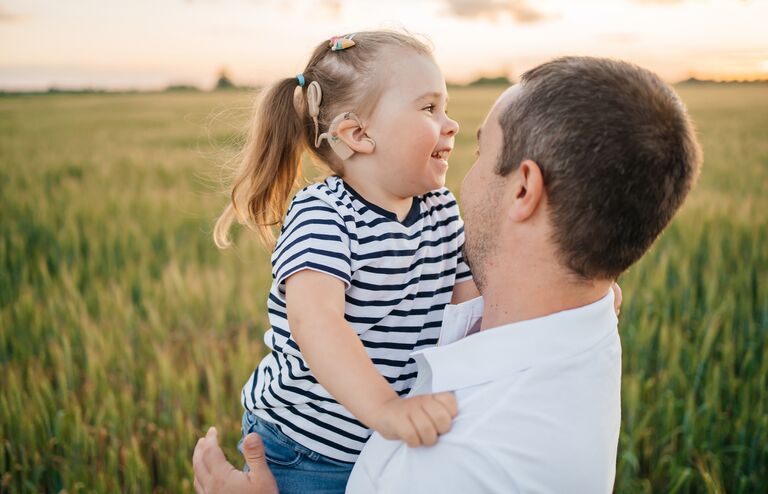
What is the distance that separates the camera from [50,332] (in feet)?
11.0

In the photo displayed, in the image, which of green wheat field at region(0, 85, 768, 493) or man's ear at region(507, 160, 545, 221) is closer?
man's ear at region(507, 160, 545, 221)

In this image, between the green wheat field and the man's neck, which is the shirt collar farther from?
the green wheat field

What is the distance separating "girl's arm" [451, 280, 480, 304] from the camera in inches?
73.0

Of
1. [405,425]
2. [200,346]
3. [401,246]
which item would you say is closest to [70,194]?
[200,346]

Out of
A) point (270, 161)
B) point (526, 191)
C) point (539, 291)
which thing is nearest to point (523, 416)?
point (539, 291)

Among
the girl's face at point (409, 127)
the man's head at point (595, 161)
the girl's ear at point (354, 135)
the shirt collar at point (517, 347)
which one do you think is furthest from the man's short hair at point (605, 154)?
the girl's ear at point (354, 135)

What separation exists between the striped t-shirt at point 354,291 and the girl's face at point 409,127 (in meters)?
0.10

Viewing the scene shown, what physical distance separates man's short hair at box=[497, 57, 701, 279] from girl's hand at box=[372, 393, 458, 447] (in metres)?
0.38

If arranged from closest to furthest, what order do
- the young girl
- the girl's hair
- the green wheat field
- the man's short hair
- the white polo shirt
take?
the white polo shirt → the man's short hair → the young girl → the girl's hair → the green wheat field

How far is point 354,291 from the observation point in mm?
1568

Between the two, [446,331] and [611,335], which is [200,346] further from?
[611,335]

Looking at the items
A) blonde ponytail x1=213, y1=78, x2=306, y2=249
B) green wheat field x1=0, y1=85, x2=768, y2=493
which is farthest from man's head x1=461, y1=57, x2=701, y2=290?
green wheat field x1=0, y1=85, x2=768, y2=493

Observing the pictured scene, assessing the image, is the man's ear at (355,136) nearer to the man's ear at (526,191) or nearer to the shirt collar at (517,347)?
the man's ear at (526,191)

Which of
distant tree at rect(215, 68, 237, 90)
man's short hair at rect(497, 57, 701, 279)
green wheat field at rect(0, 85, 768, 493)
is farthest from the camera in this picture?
distant tree at rect(215, 68, 237, 90)
